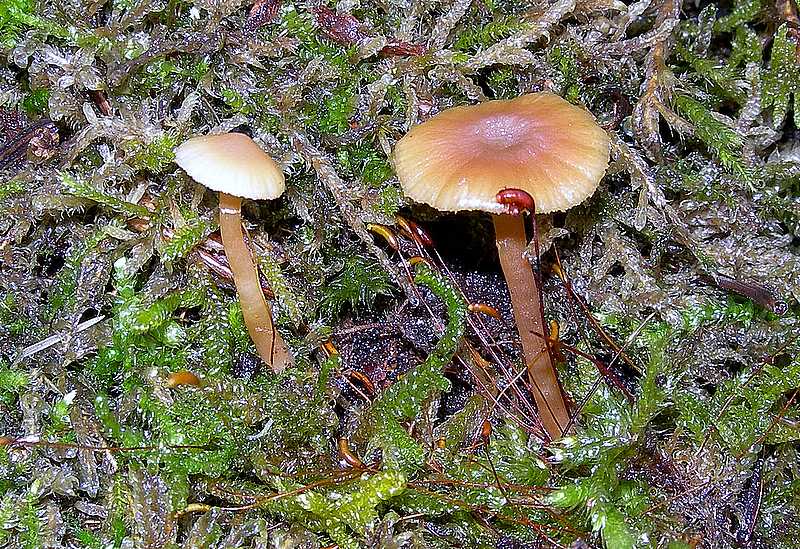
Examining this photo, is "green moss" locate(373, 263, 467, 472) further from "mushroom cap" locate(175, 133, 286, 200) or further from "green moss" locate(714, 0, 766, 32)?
"green moss" locate(714, 0, 766, 32)

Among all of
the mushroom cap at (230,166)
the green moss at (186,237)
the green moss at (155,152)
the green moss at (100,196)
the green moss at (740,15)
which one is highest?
the green moss at (740,15)

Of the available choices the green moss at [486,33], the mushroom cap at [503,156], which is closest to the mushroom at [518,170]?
the mushroom cap at [503,156]

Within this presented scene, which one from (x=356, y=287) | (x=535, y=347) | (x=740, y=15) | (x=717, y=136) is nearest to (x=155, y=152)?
(x=356, y=287)

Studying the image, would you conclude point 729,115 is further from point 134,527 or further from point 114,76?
point 134,527

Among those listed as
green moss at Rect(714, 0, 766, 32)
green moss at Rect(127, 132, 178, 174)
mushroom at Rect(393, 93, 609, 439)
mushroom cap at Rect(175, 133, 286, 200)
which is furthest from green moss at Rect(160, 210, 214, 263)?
green moss at Rect(714, 0, 766, 32)

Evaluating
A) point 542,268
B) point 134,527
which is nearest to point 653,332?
point 542,268

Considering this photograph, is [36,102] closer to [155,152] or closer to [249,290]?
[155,152]

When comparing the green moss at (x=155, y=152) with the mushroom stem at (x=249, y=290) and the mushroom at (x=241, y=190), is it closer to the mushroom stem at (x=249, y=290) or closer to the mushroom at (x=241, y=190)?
the mushroom at (x=241, y=190)
